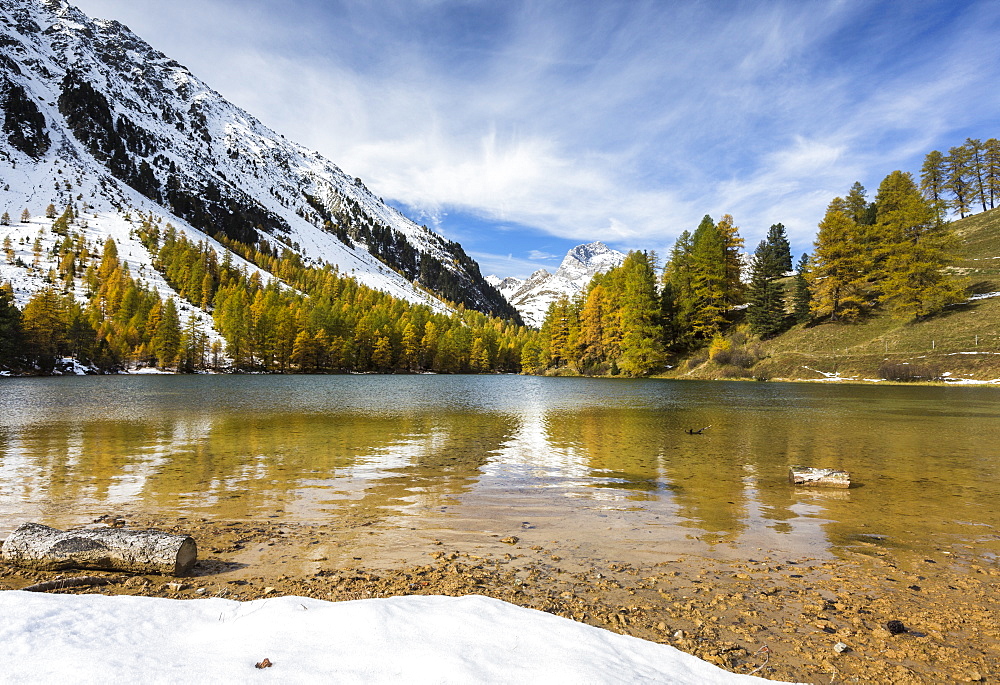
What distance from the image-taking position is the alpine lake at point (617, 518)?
17.9 feet

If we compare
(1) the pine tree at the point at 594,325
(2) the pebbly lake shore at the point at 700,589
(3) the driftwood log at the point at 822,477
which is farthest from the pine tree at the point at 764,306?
(2) the pebbly lake shore at the point at 700,589

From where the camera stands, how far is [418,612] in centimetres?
457

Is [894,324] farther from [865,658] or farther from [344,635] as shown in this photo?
[344,635]

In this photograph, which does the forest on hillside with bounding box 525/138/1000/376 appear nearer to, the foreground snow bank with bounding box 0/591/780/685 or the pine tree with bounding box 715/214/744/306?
the pine tree with bounding box 715/214/744/306

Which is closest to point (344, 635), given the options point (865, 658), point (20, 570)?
point (865, 658)

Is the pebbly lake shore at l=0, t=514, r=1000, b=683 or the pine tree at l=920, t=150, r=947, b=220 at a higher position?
the pine tree at l=920, t=150, r=947, b=220

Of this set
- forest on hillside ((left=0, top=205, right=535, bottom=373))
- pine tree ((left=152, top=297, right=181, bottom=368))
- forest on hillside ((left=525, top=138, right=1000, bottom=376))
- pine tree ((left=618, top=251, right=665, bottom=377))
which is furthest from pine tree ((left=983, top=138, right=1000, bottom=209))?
pine tree ((left=152, top=297, right=181, bottom=368))

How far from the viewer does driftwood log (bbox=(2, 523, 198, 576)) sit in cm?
641

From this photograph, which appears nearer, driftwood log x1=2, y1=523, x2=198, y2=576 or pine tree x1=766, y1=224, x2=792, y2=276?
driftwood log x1=2, y1=523, x2=198, y2=576

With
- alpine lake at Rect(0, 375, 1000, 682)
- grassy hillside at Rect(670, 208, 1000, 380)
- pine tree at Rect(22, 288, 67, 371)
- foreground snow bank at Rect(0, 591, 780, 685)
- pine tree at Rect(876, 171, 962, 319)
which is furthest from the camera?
pine tree at Rect(22, 288, 67, 371)

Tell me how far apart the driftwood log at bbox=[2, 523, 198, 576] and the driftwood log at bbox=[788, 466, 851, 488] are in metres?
13.7

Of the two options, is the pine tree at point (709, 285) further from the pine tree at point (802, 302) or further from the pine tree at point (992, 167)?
the pine tree at point (992, 167)

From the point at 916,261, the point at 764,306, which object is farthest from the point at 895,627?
the point at 916,261

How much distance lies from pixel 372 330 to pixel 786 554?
125 metres
